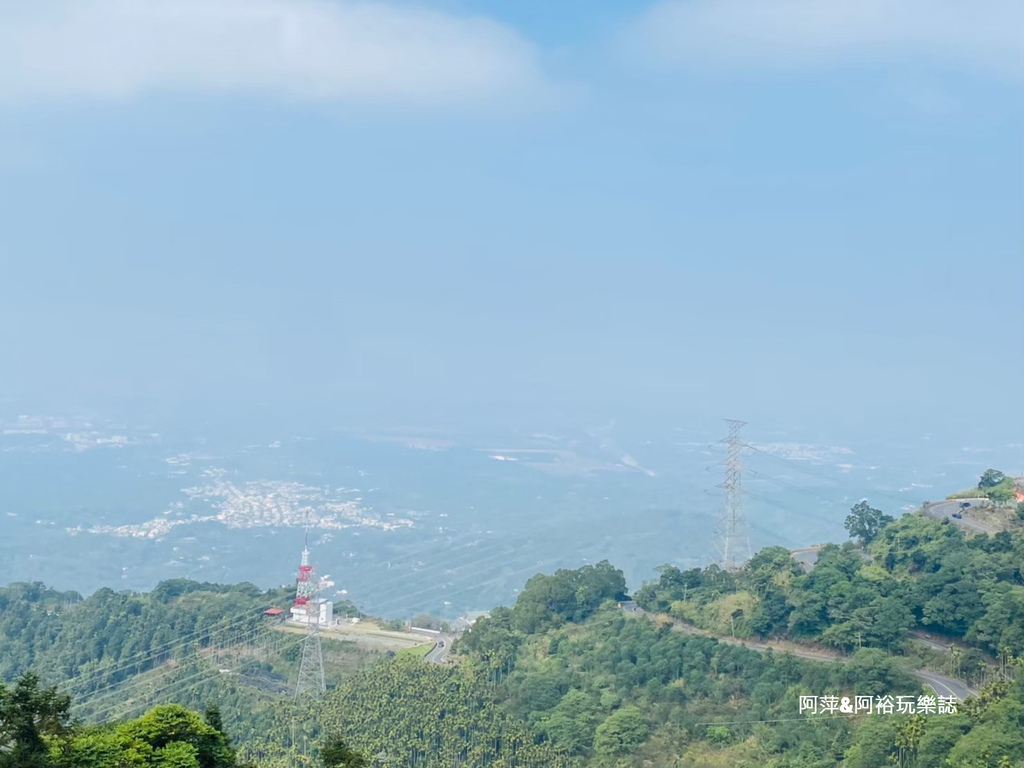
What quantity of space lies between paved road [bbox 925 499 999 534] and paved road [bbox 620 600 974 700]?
6051 mm

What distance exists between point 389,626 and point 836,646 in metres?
12.1

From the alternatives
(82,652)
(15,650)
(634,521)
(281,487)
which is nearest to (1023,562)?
(82,652)

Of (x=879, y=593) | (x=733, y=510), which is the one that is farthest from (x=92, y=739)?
(x=733, y=510)

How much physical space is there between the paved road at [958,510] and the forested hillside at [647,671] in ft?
4.05

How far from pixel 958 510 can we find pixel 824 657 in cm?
876

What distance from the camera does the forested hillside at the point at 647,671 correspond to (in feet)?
70.0

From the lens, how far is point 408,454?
80.4 metres

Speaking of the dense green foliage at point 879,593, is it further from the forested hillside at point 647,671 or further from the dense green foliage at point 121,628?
the dense green foliage at point 121,628

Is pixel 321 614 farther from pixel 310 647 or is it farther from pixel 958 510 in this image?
pixel 958 510

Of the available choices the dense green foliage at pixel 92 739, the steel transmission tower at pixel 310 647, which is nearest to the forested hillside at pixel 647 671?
the steel transmission tower at pixel 310 647

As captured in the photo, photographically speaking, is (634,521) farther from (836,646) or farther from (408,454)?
(836,646)

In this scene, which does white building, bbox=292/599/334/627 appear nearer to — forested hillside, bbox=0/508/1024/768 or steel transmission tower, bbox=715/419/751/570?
forested hillside, bbox=0/508/1024/768

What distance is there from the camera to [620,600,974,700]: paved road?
22188 millimetres

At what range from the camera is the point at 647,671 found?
2436 centimetres
